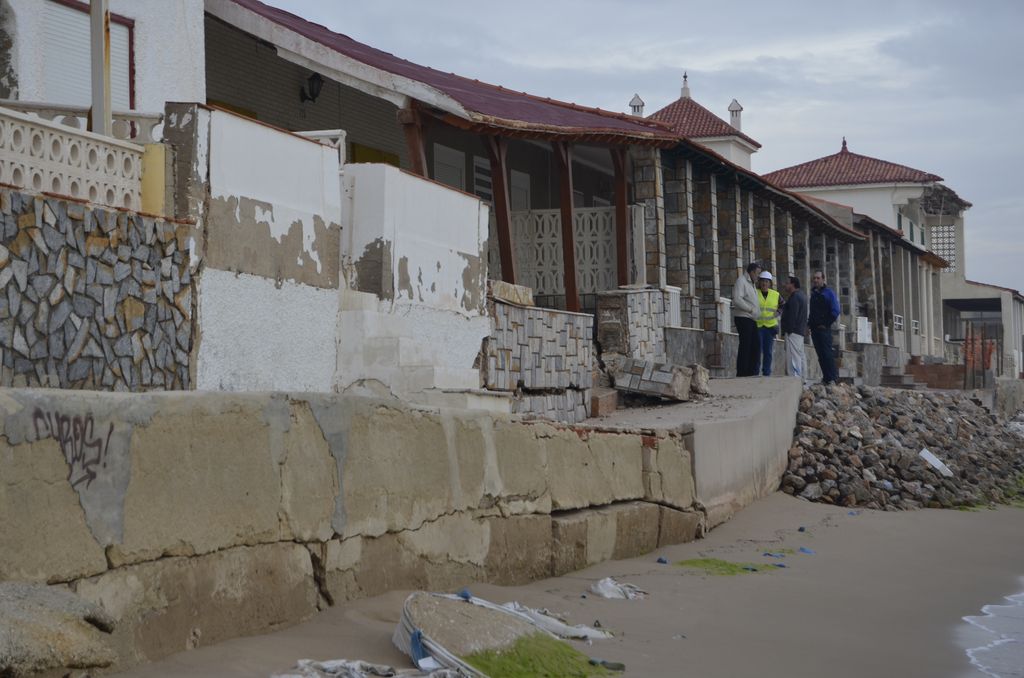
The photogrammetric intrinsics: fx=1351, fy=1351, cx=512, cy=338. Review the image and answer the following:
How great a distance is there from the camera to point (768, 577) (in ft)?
30.8

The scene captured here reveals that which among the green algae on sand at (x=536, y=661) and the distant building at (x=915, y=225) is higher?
the distant building at (x=915, y=225)

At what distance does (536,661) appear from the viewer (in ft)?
18.0

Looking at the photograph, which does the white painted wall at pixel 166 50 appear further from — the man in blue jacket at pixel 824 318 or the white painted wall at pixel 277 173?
the man in blue jacket at pixel 824 318

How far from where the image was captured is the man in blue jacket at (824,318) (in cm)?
1888

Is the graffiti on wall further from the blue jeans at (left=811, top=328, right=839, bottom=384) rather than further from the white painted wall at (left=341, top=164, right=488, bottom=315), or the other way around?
the blue jeans at (left=811, top=328, right=839, bottom=384)

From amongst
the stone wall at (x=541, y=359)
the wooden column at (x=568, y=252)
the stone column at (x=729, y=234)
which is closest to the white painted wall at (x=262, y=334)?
the stone wall at (x=541, y=359)

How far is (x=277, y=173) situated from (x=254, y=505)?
16.7ft

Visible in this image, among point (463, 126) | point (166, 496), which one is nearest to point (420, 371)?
point (463, 126)

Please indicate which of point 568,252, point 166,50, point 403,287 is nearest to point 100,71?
point 403,287

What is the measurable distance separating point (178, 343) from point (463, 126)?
6.19 m

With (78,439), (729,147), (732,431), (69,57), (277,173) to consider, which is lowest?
(732,431)

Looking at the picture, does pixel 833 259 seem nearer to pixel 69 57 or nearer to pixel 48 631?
pixel 69 57

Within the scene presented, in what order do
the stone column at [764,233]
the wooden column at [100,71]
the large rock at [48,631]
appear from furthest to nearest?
the stone column at [764,233] < the wooden column at [100,71] < the large rock at [48,631]

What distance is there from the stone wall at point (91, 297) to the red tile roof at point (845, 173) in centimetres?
3816
